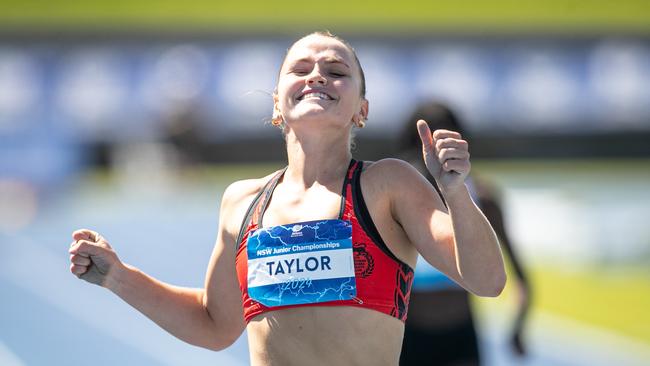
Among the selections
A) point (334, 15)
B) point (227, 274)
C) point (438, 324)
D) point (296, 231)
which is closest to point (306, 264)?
point (296, 231)

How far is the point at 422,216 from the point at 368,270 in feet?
0.64

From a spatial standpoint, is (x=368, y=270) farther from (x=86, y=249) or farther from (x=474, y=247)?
(x=86, y=249)

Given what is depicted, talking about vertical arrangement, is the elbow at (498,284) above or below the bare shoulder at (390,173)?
below

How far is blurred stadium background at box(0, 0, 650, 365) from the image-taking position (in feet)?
31.6

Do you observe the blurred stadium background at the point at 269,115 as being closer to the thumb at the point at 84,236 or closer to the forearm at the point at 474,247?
the thumb at the point at 84,236

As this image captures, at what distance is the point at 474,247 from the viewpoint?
100 inches

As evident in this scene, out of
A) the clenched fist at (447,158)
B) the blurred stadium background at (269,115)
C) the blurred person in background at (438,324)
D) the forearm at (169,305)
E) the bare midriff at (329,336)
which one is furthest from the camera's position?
the blurred stadium background at (269,115)

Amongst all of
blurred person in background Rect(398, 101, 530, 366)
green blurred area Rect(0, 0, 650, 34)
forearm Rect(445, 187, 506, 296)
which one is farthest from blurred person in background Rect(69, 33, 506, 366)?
green blurred area Rect(0, 0, 650, 34)

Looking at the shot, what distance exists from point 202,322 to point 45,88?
1237 centimetres

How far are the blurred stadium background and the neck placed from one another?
5.60 meters

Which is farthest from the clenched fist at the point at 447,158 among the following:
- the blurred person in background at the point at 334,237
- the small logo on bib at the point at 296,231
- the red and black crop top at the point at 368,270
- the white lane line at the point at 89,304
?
the white lane line at the point at 89,304

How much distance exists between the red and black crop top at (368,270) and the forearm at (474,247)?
0.76 ft

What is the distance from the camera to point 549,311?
8797mm

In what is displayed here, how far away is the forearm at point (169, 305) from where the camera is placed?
307cm
